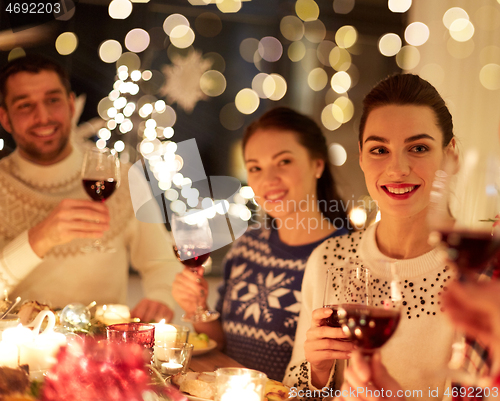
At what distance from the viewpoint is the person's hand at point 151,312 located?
145cm

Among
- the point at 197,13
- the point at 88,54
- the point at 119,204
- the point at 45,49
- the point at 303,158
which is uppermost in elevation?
the point at 197,13

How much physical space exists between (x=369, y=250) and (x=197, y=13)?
10.5ft

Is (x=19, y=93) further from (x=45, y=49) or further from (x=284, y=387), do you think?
(x=284, y=387)

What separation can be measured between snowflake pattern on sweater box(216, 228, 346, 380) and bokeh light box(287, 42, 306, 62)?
2.45m

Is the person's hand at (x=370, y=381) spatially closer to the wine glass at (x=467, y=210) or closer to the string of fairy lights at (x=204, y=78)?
the wine glass at (x=467, y=210)

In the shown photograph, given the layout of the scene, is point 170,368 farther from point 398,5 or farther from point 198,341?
point 398,5

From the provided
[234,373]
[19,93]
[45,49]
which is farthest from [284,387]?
[45,49]

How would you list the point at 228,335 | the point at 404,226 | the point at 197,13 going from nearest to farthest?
the point at 404,226, the point at 228,335, the point at 197,13

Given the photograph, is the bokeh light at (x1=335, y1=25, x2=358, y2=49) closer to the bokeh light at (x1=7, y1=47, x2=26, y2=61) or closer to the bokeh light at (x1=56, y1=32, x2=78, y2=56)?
the bokeh light at (x1=56, y1=32, x2=78, y2=56)

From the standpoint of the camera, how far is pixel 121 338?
869 mm

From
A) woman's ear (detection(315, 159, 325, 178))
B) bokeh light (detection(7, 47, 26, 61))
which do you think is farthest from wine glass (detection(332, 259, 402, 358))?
bokeh light (detection(7, 47, 26, 61))

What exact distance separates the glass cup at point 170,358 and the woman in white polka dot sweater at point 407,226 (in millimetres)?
281

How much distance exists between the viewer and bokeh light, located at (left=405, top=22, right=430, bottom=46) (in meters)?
1.93

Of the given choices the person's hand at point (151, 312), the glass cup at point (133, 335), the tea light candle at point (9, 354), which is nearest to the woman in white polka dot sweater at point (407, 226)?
the glass cup at point (133, 335)
